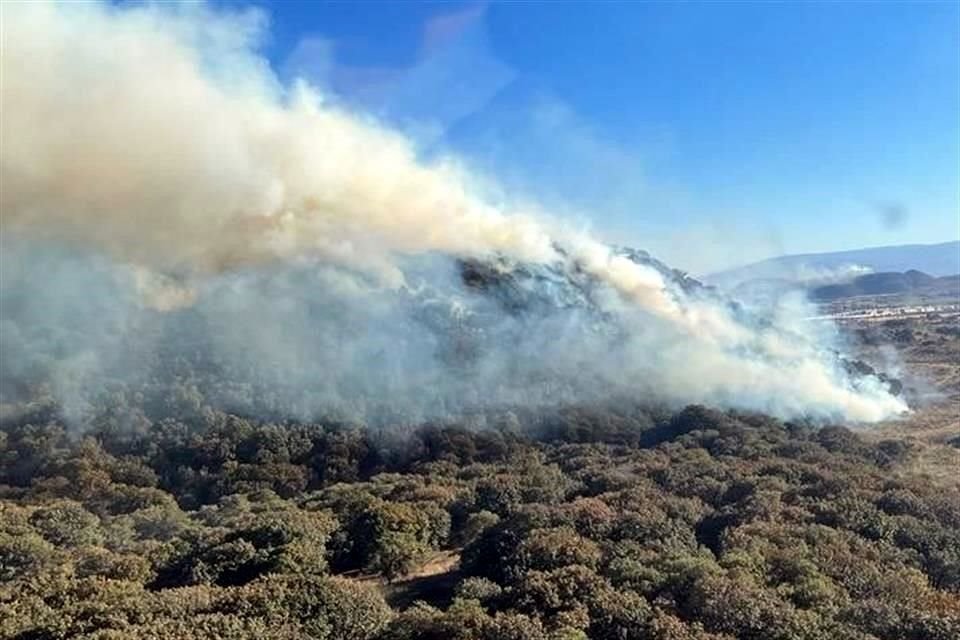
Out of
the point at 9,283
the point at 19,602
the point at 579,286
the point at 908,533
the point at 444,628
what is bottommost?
the point at 908,533

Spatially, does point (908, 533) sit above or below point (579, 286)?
below

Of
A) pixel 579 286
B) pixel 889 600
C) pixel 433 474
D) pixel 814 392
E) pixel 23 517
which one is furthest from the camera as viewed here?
pixel 579 286

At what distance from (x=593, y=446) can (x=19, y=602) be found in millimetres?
34441

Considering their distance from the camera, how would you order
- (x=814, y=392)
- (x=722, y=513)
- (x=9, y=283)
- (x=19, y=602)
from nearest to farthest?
(x=19, y=602) < (x=722, y=513) < (x=814, y=392) < (x=9, y=283)

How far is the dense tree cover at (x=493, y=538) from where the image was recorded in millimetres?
19359

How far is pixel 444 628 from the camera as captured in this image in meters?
18.8

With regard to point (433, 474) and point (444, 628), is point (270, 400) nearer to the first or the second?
point (433, 474)

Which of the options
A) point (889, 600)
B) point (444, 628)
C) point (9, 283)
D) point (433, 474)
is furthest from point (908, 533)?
point (9, 283)

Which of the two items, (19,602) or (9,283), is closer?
(19,602)

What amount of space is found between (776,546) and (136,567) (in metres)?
19.6

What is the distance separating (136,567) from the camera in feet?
85.1

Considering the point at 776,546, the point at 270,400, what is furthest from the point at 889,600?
the point at 270,400

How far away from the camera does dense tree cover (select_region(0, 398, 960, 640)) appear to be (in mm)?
19359

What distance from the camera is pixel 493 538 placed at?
90.1ft
